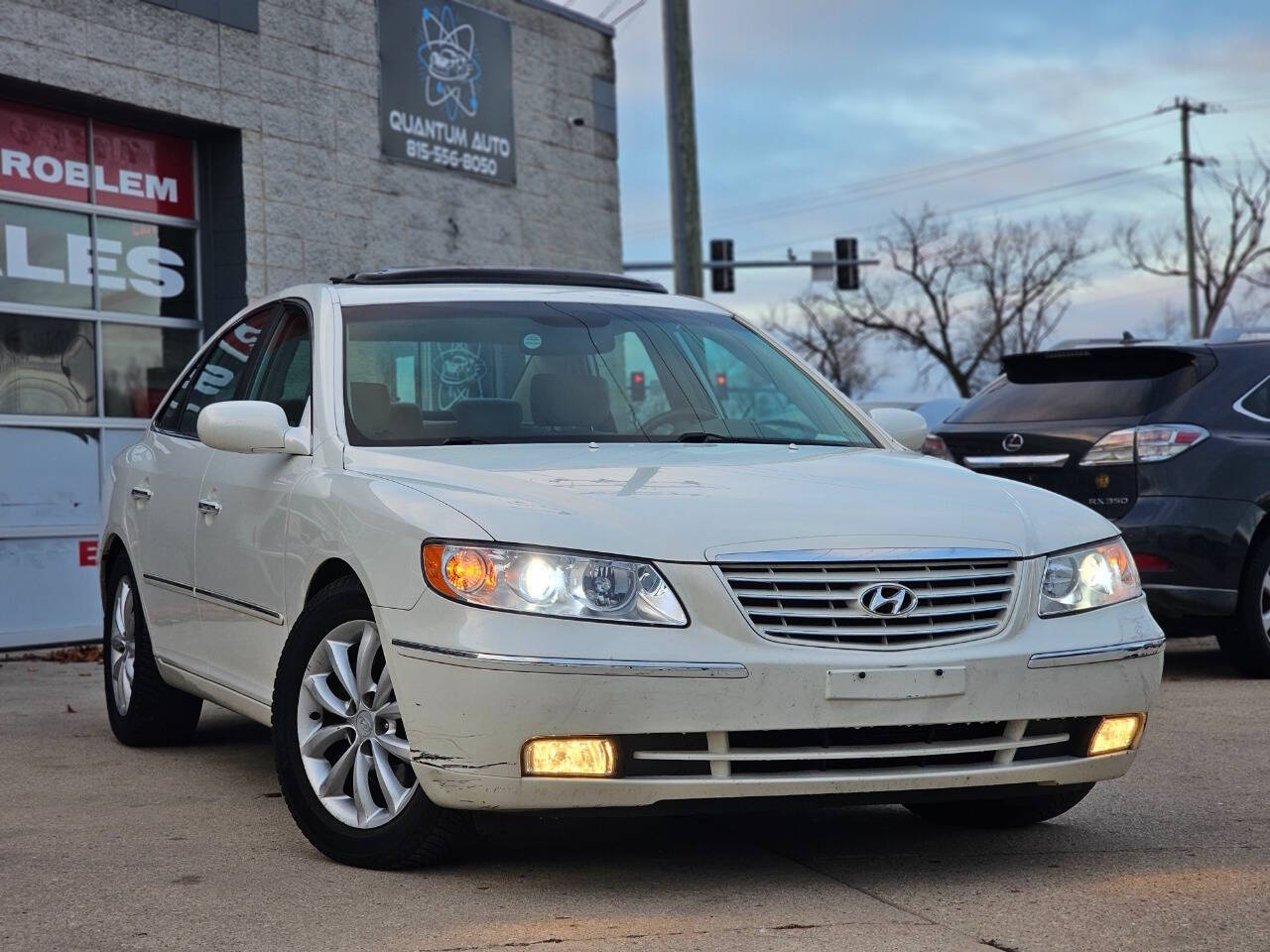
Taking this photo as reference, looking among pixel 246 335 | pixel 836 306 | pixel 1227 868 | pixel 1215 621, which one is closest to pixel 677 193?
pixel 1215 621

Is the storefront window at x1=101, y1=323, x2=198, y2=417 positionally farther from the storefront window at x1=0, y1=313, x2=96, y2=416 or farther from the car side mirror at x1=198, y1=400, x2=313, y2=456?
the car side mirror at x1=198, y1=400, x2=313, y2=456

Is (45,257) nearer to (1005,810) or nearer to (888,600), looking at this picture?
(1005,810)

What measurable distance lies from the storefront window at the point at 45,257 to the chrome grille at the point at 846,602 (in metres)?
8.64

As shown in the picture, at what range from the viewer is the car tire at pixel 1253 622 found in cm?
859

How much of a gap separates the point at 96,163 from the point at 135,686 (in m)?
6.35

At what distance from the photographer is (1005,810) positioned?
526 centimetres

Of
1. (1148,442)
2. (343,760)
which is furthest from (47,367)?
(343,760)

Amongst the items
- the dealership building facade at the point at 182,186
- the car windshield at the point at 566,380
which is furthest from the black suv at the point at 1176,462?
the dealership building facade at the point at 182,186

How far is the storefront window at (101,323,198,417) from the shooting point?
1245 centimetres

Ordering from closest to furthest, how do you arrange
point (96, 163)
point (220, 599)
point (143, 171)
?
point (220, 599) → point (96, 163) → point (143, 171)

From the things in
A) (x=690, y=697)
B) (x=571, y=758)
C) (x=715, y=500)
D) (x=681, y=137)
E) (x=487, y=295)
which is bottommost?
(x=571, y=758)

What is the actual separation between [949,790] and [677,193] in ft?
39.1

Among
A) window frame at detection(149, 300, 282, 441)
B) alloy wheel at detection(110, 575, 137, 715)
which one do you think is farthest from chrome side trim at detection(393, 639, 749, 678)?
alloy wheel at detection(110, 575, 137, 715)

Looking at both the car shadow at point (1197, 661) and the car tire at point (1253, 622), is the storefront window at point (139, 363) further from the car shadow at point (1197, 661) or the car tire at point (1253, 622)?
the car tire at point (1253, 622)
